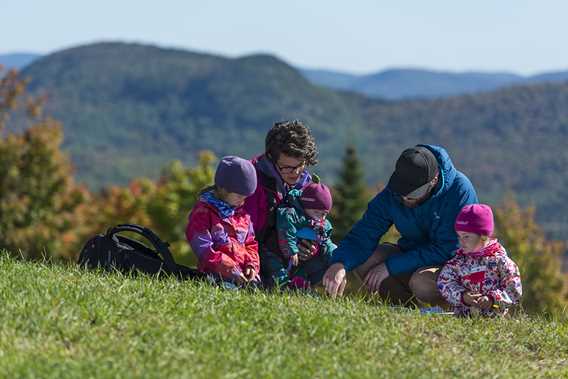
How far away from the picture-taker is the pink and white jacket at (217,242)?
24.3 feet

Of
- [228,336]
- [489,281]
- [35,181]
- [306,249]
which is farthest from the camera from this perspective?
[35,181]

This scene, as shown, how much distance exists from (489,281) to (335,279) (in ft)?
3.89

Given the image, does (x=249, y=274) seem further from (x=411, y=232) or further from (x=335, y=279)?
(x=411, y=232)

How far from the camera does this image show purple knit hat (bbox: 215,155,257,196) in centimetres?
738

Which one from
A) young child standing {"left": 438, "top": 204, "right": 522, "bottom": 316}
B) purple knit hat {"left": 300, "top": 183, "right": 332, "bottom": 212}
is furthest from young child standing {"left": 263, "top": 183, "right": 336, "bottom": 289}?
young child standing {"left": 438, "top": 204, "right": 522, "bottom": 316}

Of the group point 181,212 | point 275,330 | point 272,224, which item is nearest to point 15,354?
point 275,330

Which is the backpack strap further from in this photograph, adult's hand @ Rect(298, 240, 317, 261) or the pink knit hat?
the pink knit hat

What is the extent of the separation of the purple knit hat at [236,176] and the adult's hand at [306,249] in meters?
0.88

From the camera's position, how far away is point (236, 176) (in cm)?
739

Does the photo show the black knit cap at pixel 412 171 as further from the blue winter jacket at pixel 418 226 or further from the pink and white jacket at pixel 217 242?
the pink and white jacket at pixel 217 242

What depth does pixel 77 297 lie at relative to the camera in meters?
5.99

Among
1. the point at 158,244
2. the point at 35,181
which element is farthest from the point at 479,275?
the point at 35,181

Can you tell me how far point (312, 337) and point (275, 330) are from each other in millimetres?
231

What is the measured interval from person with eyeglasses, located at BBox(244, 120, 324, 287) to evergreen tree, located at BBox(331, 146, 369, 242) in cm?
4851
